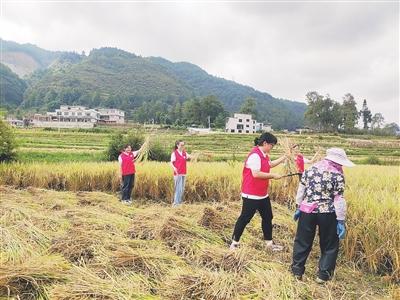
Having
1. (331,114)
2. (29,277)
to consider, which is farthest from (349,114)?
(29,277)

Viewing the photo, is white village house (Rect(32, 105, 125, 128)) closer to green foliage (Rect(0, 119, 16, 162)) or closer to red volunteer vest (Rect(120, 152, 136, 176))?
green foliage (Rect(0, 119, 16, 162))

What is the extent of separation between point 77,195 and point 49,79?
4286 inches

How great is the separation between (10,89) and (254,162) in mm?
104089

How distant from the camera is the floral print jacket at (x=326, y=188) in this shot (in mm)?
3740

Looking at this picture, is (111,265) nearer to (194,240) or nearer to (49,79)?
(194,240)

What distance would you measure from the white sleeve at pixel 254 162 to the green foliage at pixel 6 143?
35.7 feet

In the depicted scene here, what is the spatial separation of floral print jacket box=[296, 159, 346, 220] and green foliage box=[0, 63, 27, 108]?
3721 inches

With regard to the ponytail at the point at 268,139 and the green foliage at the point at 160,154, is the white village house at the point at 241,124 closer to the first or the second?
the green foliage at the point at 160,154

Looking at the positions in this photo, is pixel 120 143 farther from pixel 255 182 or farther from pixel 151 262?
pixel 151 262

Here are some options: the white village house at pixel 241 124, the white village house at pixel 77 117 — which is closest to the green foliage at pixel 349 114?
the white village house at pixel 241 124

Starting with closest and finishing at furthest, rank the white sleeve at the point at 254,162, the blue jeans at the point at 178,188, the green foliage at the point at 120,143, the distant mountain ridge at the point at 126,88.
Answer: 1. the white sleeve at the point at 254,162
2. the blue jeans at the point at 178,188
3. the green foliage at the point at 120,143
4. the distant mountain ridge at the point at 126,88

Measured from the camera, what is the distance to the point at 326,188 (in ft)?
12.3

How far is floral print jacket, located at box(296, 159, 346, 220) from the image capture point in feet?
12.3

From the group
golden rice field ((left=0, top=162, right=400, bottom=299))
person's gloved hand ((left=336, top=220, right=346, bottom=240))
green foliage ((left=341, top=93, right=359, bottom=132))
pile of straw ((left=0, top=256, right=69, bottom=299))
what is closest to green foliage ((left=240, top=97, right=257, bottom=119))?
green foliage ((left=341, top=93, right=359, bottom=132))
